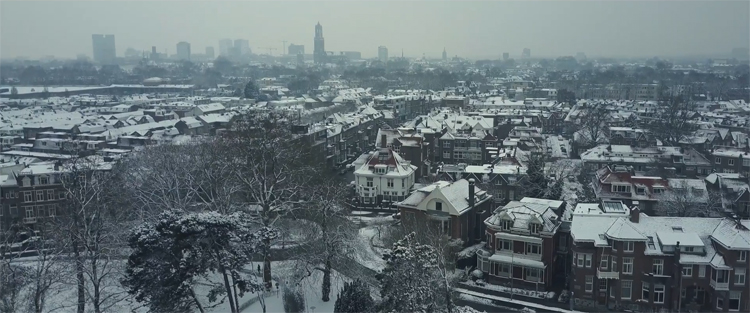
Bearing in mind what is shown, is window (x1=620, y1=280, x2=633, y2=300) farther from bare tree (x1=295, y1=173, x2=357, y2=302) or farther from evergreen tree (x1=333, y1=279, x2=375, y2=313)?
bare tree (x1=295, y1=173, x2=357, y2=302)

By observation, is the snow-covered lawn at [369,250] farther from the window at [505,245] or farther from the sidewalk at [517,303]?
the window at [505,245]

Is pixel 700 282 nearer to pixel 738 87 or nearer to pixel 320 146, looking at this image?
pixel 320 146

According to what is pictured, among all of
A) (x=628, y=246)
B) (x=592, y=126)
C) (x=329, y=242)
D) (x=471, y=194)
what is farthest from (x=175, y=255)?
(x=592, y=126)

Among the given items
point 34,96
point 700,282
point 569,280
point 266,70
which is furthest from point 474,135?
point 266,70

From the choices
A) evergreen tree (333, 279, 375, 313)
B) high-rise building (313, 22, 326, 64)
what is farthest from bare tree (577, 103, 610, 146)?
high-rise building (313, 22, 326, 64)

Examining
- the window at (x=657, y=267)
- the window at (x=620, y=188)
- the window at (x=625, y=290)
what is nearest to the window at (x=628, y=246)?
the window at (x=657, y=267)
